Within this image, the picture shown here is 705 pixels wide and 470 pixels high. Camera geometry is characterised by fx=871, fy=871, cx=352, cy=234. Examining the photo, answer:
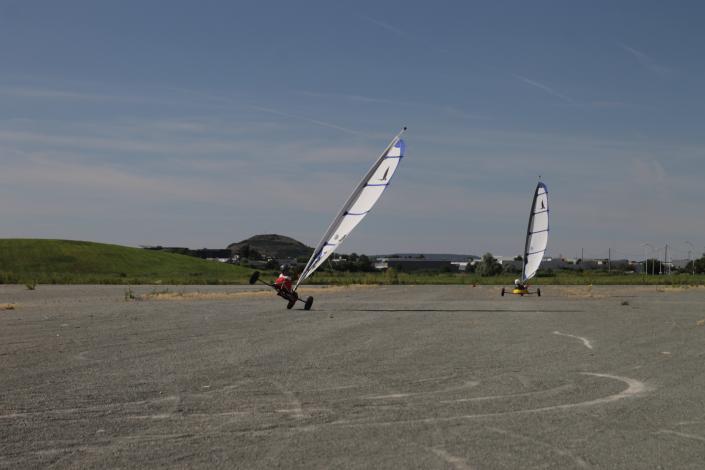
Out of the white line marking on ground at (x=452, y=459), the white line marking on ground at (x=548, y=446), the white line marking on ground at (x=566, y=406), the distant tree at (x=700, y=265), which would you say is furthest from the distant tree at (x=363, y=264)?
the white line marking on ground at (x=452, y=459)

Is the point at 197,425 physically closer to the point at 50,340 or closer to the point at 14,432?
the point at 14,432

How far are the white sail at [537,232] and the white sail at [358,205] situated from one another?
20476mm

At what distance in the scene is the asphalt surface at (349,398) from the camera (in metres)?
6.64

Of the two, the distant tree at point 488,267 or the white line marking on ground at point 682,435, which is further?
the distant tree at point 488,267

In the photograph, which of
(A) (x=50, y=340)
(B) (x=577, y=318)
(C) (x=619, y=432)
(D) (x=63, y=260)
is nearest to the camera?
(C) (x=619, y=432)

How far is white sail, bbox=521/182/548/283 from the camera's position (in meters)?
44.9

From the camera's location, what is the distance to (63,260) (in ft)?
332

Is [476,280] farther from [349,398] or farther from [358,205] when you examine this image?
[349,398]

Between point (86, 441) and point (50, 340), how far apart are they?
9102 millimetres

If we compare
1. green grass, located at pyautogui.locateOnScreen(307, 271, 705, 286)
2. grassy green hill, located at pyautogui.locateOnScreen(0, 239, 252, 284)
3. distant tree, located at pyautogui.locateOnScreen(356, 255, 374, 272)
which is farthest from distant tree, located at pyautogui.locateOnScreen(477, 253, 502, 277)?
green grass, located at pyautogui.locateOnScreen(307, 271, 705, 286)

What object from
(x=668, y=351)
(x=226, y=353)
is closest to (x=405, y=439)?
(x=226, y=353)

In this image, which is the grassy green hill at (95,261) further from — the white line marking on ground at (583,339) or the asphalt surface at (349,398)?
the asphalt surface at (349,398)

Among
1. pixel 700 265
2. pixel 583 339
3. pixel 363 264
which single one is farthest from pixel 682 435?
pixel 700 265

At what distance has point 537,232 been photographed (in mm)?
45469
